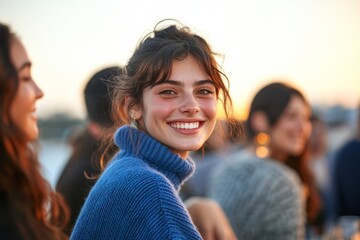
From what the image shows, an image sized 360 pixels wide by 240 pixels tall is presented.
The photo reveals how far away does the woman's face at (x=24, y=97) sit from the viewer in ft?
6.19

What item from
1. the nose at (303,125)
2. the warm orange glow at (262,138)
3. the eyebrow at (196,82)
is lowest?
the warm orange glow at (262,138)

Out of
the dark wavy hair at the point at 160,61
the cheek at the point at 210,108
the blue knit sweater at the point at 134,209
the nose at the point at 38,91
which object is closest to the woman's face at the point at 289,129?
the dark wavy hair at the point at 160,61

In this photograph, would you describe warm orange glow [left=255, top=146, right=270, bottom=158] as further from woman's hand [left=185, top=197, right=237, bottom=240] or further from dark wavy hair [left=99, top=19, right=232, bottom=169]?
dark wavy hair [left=99, top=19, right=232, bottom=169]

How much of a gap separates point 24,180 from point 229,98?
1.00 meters

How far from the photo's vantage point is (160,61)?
2.25m

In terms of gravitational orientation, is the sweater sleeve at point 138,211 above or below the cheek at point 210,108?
below

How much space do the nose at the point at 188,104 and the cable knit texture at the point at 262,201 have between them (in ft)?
4.39

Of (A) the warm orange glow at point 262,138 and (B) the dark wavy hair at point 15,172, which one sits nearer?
(B) the dark wavy hair at point 15,172

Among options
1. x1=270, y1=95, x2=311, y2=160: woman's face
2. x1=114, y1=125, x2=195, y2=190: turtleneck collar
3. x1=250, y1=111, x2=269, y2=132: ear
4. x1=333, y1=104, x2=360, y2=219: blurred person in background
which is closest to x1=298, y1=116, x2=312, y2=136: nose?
x1=270, y1=95, x2=311, y2=160: woman's face

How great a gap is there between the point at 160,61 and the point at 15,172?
2.27ft

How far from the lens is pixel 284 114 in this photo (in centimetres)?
404

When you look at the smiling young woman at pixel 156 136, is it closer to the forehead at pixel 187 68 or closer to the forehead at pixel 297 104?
the forehead at pixel 187 68

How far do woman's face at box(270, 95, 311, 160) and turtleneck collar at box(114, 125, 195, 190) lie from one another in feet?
6.06

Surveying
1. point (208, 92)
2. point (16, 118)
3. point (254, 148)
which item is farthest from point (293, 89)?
point (16, 118)
